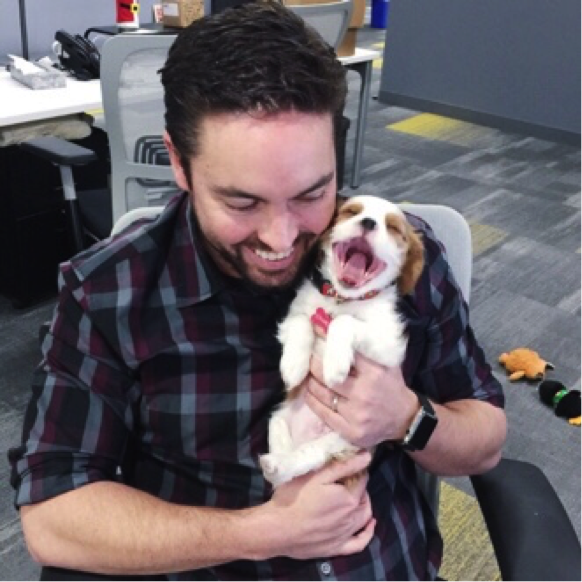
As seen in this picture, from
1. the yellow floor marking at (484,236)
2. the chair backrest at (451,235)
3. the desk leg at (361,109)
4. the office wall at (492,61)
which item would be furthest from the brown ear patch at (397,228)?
the office wall at (492,61)

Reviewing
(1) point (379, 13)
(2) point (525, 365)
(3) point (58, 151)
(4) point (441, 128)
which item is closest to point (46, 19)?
(3) point (58, 151)

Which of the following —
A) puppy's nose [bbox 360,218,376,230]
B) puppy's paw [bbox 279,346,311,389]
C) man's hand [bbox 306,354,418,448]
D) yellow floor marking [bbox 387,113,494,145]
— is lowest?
yellow floor marking [bbox 387,113,494,145]

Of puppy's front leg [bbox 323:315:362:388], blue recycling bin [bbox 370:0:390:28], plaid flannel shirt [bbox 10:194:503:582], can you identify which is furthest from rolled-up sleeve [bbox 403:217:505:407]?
blue recycling bin [bbox 370:0:390:28]

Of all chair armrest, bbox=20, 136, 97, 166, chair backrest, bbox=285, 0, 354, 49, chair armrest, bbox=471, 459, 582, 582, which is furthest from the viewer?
chair backrest, bbox=285, 0, 354, 49

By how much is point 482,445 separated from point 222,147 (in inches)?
22.3

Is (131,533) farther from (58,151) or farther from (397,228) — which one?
(58,151)

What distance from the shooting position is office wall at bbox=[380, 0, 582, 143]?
456 centimetres

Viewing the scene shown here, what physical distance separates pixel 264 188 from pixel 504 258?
2.55 metres

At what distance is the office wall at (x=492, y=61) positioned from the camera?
4559mm

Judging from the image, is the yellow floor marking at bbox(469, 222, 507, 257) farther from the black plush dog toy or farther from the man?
the man

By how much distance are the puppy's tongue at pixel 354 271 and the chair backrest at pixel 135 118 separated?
3.17 feet

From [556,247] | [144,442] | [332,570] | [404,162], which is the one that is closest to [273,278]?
[144,442]

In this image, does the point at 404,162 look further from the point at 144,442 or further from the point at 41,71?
the point at 144,442

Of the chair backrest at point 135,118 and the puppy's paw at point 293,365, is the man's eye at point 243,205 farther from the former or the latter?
the chair backrest at point 135,118
